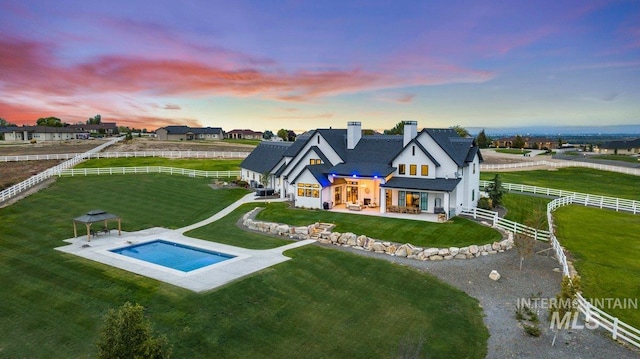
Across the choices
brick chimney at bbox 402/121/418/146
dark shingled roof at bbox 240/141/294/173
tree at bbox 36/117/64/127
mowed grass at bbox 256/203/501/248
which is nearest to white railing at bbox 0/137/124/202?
dark shingled roof at bbox 240/141/294/173

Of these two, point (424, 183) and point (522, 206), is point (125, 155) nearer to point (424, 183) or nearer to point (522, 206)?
point (424, 183)

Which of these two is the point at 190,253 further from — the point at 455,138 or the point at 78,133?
the point at 78,133

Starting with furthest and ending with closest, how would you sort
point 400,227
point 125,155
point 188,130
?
point 188,130 → point 125,155 → point 400,227

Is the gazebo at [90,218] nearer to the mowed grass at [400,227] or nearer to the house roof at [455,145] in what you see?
the mowed grass at [400,227]

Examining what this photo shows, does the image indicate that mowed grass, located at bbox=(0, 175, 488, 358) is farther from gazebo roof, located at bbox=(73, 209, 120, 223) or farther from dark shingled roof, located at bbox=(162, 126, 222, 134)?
dark shingled roof, located at bbox=(162, 126, 222, 134)

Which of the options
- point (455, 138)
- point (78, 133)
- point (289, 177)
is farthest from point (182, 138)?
point (455, 138)

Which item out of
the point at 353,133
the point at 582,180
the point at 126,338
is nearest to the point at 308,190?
the point at 353,133

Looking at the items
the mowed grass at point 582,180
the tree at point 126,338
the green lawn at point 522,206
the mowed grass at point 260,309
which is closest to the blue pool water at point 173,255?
the mowed grass at point 260,309

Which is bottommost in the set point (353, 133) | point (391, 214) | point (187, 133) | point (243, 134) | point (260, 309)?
point (260, 309)
